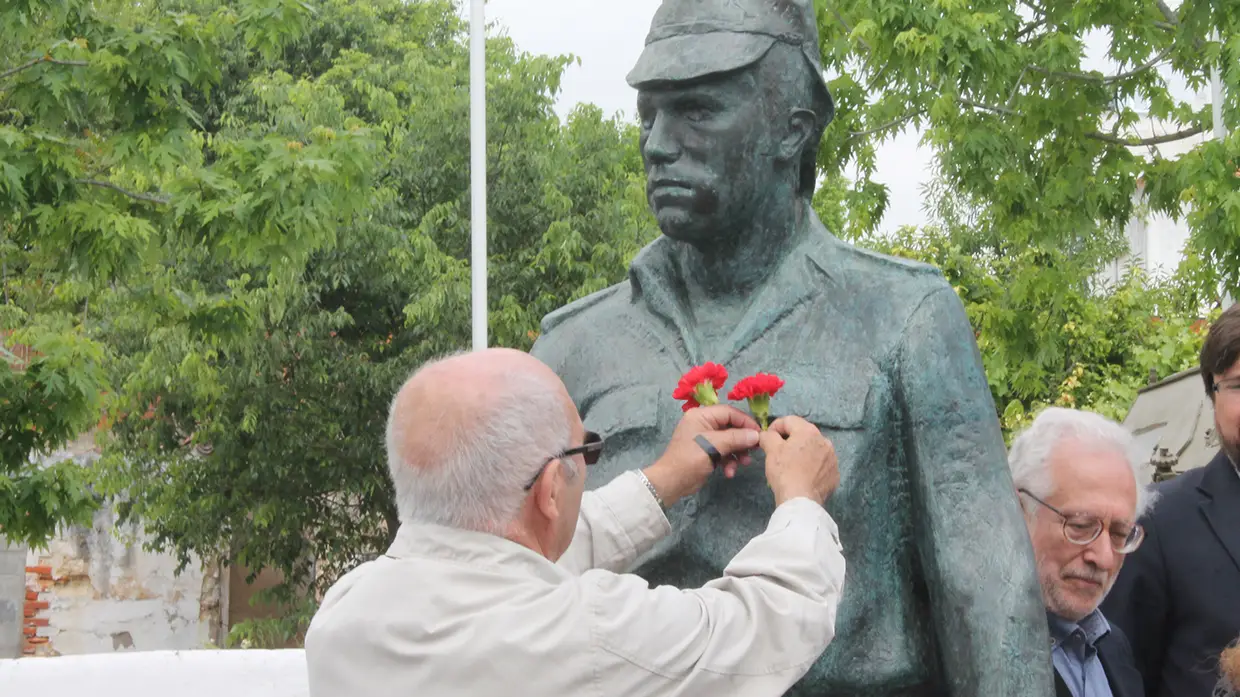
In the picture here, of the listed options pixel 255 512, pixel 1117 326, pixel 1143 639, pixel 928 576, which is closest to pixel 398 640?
pixel 928 576

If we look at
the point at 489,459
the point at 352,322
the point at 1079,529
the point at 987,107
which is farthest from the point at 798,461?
the point at 352,322

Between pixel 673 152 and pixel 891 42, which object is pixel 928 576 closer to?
pixel 673 152

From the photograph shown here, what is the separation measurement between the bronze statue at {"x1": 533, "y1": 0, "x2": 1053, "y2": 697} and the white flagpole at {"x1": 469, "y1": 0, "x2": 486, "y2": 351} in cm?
771

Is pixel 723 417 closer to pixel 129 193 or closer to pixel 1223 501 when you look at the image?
pixel 1223 501

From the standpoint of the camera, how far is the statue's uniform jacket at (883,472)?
262 cm

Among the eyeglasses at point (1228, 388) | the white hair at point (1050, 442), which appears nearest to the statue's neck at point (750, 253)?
the white hair at point (1050, 442)

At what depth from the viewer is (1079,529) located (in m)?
3.21

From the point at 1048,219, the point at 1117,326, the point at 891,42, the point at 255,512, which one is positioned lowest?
the point at 255,512

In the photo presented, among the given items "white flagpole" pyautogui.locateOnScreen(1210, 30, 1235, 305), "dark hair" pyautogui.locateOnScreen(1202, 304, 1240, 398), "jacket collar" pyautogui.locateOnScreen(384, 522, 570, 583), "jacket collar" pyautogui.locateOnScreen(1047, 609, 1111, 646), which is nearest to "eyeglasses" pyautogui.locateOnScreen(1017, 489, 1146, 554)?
"jacket collar" pyautogui.locateOnScreen(1047, 609, 1111, 646)

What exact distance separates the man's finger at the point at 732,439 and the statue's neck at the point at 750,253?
0.38 meters

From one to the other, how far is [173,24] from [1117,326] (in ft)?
44.7

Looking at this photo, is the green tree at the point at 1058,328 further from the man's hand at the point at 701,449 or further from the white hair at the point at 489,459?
the white hair at the point at 489,459

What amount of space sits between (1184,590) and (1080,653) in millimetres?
533

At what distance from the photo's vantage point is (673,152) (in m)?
2.73
